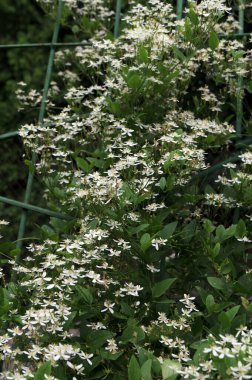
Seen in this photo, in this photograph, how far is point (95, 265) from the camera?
5.41 ft

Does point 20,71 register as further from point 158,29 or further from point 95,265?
point 95,265

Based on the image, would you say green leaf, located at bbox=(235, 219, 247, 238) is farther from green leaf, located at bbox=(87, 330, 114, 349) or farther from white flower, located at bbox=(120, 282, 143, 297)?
green leaf, located at bbox=(87, 330, 114, 349)

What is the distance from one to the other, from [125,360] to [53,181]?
579 millimetres

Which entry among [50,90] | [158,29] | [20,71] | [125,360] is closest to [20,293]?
[125,360]

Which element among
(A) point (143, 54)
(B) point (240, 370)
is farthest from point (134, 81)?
(B) point (240, 370)

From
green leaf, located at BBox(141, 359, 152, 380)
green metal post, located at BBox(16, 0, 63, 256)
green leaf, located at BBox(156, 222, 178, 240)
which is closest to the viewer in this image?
green leaf, located at BBox(141, 359, 152, 380)

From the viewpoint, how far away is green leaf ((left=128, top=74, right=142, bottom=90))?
183 centimetres

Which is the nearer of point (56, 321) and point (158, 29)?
point (56, 321)

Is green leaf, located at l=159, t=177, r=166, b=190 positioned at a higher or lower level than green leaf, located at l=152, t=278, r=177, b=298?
higher

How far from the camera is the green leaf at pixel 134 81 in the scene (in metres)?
1.83

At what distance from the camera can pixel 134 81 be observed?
184 centimetres

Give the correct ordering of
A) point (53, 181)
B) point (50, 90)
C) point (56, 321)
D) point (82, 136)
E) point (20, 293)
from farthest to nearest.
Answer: point (50, 90)
point (82, 136)
point (53, 181)
point (20, 293)
point (56, 321)

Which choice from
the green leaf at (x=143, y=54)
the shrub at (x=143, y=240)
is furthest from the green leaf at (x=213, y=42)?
the green leaf at (x=143, y=54)

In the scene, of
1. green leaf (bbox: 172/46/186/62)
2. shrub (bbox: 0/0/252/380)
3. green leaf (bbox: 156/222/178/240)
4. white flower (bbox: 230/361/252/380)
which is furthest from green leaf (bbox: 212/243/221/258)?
green leaf (bbox: 172/46/186/62)
